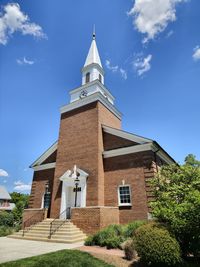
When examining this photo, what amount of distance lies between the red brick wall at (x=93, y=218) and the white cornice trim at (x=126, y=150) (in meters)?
4.41

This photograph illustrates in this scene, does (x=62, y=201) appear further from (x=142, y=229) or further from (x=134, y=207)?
(x=142, y=229)

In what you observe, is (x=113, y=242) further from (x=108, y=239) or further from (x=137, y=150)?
(x=137, y=150)

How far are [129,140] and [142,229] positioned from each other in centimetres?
1007

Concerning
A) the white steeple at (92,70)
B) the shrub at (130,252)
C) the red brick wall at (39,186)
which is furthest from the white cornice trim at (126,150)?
the shrub at (130,252)

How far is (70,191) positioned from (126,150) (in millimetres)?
6251

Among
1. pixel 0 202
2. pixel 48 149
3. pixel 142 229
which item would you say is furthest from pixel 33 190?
pixel 0 202

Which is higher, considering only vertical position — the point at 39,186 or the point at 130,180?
the point at 39,186

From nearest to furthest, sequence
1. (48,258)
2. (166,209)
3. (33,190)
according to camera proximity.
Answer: (48,258)
(166,209)
(33,190)

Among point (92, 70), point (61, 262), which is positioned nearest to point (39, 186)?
point (92, 70)

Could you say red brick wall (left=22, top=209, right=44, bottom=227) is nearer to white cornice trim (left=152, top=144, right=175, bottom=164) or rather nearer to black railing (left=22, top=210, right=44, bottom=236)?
black railing (left=22, top=210, right=44, bottom=236)

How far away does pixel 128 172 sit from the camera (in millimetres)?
15977

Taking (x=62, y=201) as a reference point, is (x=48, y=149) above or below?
above

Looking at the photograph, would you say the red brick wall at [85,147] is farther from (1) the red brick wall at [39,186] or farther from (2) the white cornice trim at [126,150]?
(1) the red brick wall at [39,186]

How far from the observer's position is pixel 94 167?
16.5 m
